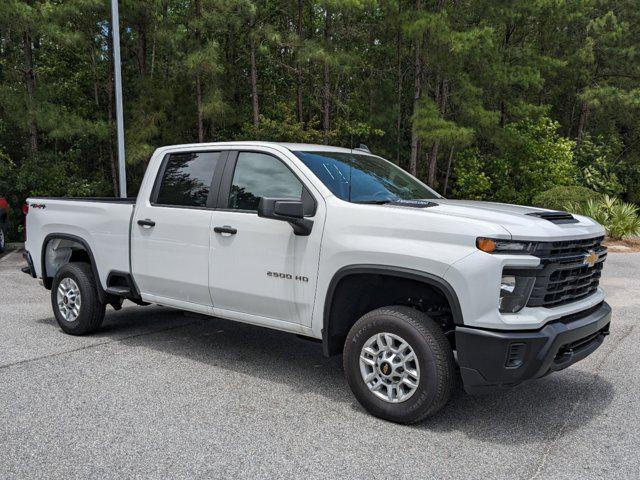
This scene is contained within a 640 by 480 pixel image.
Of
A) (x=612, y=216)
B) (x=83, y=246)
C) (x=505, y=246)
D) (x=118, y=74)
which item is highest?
(x=118, y=74)

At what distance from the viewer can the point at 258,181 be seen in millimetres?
5004

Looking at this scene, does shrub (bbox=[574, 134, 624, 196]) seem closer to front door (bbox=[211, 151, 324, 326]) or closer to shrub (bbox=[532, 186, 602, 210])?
shrub (bbox=[532, 186, 602, 210])

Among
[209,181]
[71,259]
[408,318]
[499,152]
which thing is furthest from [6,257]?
[499,152]

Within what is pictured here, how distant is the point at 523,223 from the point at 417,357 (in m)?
1.12

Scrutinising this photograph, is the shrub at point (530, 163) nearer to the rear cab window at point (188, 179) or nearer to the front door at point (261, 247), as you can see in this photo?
the rear cab window at point (188, 179)

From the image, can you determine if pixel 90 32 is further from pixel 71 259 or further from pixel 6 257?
pixel 71 259

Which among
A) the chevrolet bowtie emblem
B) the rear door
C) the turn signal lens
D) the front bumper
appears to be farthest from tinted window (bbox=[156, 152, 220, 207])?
the chevrolet bowtie emblem

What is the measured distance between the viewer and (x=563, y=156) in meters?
24.3

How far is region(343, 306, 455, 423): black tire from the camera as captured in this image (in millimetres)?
3906

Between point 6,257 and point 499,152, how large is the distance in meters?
20.5

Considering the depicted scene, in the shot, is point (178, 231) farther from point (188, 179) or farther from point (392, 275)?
point (392, 275)

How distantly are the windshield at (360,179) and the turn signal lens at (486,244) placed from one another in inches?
44.2

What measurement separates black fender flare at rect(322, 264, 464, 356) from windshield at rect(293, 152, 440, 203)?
0.61 m

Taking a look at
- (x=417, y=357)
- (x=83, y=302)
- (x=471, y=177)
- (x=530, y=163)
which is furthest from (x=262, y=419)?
(x=530, y=163)
